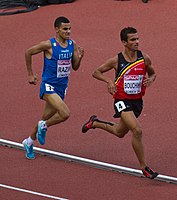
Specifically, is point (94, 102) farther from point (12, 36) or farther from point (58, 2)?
point (58, 2)

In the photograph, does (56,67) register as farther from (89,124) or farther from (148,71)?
(148,71)

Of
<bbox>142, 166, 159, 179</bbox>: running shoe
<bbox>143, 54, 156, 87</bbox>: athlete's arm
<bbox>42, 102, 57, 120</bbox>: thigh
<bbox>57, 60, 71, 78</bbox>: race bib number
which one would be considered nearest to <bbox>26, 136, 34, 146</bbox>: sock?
<bbox>42, 102, 57, 120</bbox>: thigh

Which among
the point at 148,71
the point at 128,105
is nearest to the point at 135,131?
the point at 128,105

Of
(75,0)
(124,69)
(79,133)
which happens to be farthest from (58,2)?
(124,69)

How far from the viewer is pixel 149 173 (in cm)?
1195

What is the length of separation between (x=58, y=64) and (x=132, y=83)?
1255 millimetres

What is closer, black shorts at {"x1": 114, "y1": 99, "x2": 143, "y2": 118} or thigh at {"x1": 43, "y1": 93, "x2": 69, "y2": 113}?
black shorts at {"x1": 114, "y1": 99, "x2": 143, "y2": 118}

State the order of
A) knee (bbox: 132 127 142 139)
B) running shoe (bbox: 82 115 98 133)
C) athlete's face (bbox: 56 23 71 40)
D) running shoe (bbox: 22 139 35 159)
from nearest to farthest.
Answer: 1. knee (bbox: 132 127 142 139)
2. athlete's face (bbox: 56 23 71 40)
3. running shoe (bbox: 22 139 35 159)
4. running shoe (bbox: 82 115 98 133)

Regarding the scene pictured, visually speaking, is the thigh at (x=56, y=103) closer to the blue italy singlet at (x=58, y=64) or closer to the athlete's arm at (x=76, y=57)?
the blue italy singlet at (x=58, y=64)

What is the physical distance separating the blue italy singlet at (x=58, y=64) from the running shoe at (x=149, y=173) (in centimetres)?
190

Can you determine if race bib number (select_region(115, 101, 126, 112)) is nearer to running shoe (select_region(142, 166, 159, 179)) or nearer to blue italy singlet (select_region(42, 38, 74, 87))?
running shoe (select_region(142, 166, 159, 179))

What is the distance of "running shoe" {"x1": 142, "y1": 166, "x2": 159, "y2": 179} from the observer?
11922 mm

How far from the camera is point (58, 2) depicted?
2161cm

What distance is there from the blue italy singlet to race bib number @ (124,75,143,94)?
1.10 m
